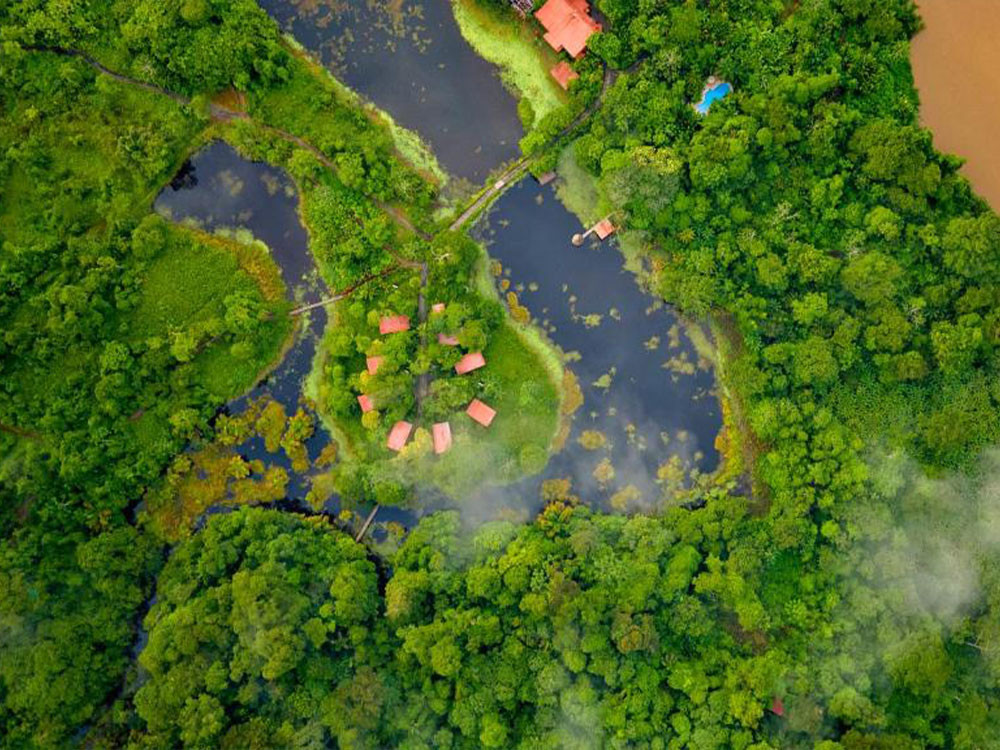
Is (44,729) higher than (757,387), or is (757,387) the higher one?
(757,387)

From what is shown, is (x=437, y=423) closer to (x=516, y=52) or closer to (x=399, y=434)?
(x=399, y=434)

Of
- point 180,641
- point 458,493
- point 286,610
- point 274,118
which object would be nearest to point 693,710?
point 458,493

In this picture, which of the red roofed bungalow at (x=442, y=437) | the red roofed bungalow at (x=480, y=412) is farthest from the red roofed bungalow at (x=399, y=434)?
the red roofed bungalow at (x=480, y=412)

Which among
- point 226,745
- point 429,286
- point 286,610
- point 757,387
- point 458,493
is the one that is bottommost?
point 226,745

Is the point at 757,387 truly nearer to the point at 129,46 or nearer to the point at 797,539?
the point at 797,539

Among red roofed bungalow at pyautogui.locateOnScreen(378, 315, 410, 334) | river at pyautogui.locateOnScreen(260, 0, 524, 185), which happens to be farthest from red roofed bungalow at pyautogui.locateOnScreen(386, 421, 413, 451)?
river at pyautogui.locateOnScreen(260, 0, 524, 185)

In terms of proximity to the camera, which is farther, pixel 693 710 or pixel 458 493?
pixel 458 493
